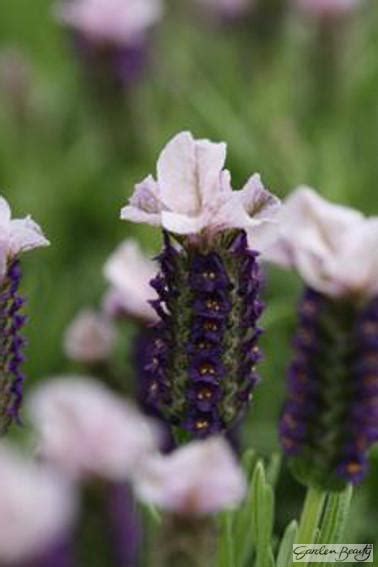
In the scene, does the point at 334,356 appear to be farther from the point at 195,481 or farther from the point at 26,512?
the point at 26,512

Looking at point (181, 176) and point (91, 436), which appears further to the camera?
point (181, 176)

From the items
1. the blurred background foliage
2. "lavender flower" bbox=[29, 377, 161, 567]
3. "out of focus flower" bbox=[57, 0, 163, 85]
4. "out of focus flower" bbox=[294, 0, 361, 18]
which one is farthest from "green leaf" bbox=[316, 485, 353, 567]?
"out of focus flower" bbox=[294, 0, 361, 18]

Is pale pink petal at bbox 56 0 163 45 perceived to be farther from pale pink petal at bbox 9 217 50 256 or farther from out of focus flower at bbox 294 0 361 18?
pale pink petal at bbox 9 217 50 256

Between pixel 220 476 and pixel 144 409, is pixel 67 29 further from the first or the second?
pixel 220 476

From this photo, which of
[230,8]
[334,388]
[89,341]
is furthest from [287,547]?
[230,8]

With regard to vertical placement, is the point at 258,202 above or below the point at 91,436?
above

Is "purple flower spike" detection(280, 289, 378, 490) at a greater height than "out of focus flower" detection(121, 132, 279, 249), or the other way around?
"out of focus flower" detection(121, 132, 279, 249)

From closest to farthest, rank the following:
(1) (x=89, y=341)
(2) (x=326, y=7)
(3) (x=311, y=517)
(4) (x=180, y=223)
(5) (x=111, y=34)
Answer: (4) (x=180, y=223), (3) (x=311, y=517), (1) (x=89, y=341), (5) (x=111, y=34), (2) (x=326, y=7)

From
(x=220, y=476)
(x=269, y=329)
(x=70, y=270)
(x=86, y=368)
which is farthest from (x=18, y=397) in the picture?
(x=70, y=270)
